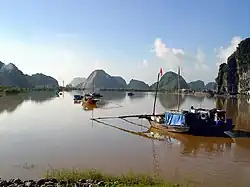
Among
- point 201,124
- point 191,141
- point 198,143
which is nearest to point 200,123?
point 201,124

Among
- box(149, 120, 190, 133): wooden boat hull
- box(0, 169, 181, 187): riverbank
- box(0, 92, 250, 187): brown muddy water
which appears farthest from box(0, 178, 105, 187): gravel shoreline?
box(149, 120, 190, 133): wooden boat hull

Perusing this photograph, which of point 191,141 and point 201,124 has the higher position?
point 201,124

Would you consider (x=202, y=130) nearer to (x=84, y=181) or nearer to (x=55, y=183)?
(x=84, y=181)

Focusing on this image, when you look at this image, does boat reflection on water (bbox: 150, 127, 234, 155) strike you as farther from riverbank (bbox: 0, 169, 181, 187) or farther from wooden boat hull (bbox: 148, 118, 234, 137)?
riverbank (bbox: 0, 169, 181, 187)

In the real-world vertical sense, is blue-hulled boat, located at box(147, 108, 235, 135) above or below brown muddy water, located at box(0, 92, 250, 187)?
above

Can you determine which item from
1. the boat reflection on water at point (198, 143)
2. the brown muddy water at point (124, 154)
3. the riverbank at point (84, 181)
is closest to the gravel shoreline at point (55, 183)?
the riverbank at point (84, 181)

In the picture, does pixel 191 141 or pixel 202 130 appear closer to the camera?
pixel 191 141

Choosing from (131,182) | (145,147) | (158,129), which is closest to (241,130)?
(158,129)

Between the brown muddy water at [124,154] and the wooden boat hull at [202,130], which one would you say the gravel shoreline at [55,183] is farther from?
the wooden boat hull at [202,130]

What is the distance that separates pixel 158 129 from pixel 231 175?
48.7 ft

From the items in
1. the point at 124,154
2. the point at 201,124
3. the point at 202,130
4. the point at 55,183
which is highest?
the point at 201,124

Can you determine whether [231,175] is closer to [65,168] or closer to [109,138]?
[65,168]

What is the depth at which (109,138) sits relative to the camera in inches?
1068

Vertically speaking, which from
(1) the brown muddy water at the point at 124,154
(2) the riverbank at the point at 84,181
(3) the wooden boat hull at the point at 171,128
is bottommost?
(1) the brown muddy water at the point at 124,154
